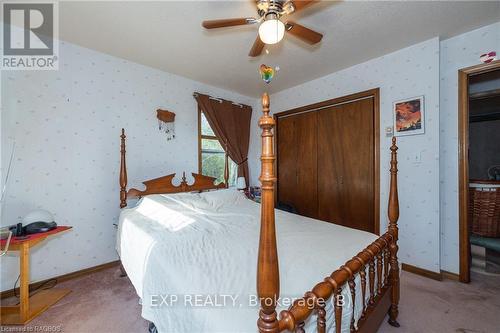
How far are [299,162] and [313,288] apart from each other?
2.90m

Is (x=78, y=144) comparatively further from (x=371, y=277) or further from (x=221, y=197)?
(x=371, y=277)

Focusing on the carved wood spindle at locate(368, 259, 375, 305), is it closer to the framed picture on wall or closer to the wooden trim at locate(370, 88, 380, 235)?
the wooden trim at locate(370, 88, 380, 235)

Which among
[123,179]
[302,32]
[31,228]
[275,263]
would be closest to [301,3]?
[302,32]

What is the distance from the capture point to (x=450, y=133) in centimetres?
236

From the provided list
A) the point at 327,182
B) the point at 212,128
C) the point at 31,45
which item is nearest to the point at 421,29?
the point at 327,182

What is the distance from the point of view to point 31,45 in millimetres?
2238

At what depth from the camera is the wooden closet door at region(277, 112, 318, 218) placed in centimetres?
355

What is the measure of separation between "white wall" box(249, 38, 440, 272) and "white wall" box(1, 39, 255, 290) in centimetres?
288

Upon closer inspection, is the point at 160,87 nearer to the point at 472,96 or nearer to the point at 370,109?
the point at 370,109

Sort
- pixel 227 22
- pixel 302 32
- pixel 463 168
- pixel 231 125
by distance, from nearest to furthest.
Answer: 1. pixel 227 22
2. pixel 302 32
3. pixel 463 168
4. pixel 231 125

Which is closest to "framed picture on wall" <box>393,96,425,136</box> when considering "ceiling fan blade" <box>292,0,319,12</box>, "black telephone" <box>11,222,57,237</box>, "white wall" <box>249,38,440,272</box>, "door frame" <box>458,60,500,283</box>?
"white wall" <box>249,38,440,272</box>

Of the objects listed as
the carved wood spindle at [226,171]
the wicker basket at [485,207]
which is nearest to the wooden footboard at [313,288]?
the wicker basket at [485,207]

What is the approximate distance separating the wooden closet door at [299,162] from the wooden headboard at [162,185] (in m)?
1.16

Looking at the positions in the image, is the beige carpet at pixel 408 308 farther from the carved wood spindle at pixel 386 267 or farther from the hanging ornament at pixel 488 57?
the hanging ornament at pixel 488 57
